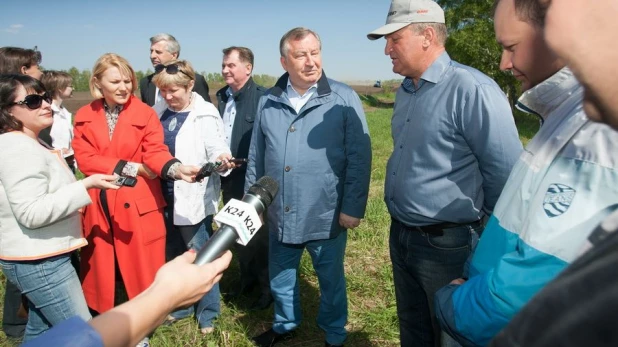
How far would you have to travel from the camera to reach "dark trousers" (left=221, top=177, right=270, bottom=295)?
4.24 metres

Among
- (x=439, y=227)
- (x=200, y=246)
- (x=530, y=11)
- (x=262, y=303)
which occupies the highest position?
(x=530, y=11)

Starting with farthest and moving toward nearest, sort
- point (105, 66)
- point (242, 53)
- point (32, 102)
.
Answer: point (242, 53)
point (105, 66)
point (32, 102)

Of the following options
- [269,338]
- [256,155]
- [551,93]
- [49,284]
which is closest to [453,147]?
[551,93]

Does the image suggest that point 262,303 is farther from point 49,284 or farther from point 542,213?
point 542,213

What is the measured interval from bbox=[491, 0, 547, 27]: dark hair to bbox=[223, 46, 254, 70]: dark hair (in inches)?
132

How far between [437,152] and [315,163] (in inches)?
39.3

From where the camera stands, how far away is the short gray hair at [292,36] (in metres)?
3.23

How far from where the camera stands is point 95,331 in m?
1.13

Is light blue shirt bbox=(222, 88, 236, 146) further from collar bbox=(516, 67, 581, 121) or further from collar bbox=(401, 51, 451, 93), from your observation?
collar bbox=(516, 67, 581, 121)

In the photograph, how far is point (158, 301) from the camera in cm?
131

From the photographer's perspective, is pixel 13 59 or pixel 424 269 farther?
pixel 13 59

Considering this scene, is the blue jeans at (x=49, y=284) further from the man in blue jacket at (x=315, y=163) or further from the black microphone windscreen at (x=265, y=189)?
the black microphone windscreen at (x=265, y=189)

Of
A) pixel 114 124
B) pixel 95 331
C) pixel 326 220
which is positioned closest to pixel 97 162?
pixel 114 124

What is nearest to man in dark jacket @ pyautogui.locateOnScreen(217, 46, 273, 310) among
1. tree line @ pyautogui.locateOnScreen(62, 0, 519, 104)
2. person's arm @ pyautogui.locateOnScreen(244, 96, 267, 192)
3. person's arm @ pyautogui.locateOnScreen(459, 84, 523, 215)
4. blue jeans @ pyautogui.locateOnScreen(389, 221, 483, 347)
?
person's arm @ pyautogui.locateOnScreen(244, 96, 267, 192)
